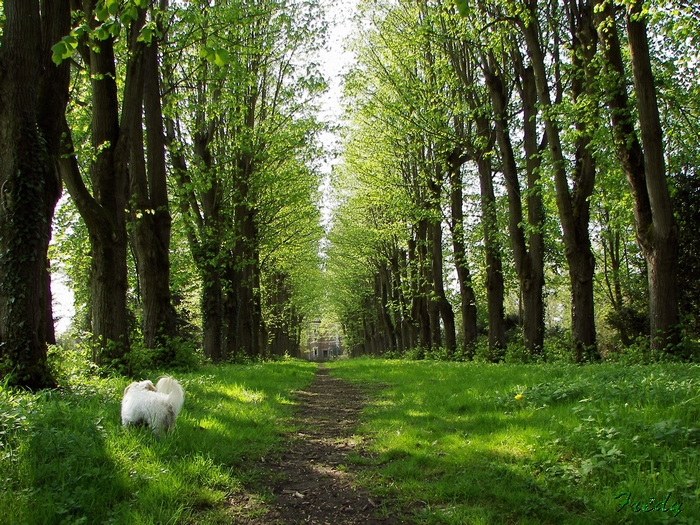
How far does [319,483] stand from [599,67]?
11446mm

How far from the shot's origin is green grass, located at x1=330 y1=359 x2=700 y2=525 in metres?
3.21

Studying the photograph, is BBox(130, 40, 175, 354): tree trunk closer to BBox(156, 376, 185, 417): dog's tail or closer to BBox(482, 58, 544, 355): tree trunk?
BBox(156, 376, 185, 417): dog's tail

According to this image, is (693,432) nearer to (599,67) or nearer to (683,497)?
(683,497)

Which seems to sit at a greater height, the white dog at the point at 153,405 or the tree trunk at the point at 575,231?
the tree trunk at the point at 575,231

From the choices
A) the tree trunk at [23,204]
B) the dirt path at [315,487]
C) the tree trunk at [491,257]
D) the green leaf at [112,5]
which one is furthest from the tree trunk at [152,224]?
the tree trunk at [491,257]

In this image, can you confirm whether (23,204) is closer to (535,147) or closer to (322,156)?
(535,147)

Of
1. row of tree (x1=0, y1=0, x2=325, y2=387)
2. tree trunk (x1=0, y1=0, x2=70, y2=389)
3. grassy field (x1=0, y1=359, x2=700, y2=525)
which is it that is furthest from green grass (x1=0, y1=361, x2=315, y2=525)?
row of tree (x1=0, y1=0, x2=325, y2=387)

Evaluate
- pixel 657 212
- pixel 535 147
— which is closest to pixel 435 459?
pixel 657 212

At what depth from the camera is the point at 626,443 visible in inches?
150

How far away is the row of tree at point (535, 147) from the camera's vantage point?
10.2 m

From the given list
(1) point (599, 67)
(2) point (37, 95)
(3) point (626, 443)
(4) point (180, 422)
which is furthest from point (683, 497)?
(1) point (599, 67)

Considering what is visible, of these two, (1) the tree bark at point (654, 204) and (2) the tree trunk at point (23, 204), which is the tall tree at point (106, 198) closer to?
(2) the tree trunk at point (23, 204)

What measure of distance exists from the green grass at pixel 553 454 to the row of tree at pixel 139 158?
375cm

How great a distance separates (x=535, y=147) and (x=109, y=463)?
14.4m
